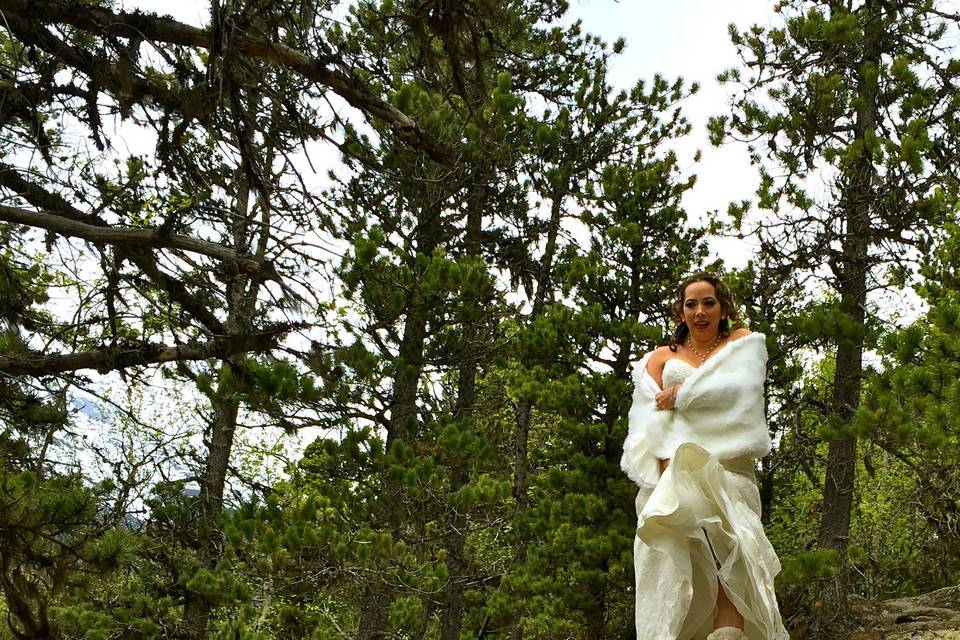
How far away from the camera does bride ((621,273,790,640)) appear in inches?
114

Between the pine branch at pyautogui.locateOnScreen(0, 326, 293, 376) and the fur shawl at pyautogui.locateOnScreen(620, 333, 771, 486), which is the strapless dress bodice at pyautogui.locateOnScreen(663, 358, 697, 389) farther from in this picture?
the pine branch at pyautogui.locateOnScreen(0, 326, 293, 376)

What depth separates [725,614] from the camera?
2975 mm

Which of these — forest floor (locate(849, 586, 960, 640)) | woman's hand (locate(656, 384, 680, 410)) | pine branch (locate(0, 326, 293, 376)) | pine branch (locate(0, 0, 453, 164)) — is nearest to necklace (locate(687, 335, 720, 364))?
woman's hand (locate(656, 384, 680, 410))

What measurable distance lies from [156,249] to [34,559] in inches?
55.4

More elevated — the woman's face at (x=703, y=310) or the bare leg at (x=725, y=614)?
the woman's face at (x=703, y=310)

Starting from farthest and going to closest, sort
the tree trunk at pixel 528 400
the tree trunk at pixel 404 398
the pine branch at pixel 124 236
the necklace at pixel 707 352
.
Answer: the tree trunk at pixel 528 400
the tree trunk at pixel 404 398
the necklace at pixel 707 352
the pine branch at pixel 124 236

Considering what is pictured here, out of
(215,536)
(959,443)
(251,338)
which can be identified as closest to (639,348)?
(959,443)

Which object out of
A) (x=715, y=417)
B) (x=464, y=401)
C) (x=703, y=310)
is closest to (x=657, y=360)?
(x=703, y=310)

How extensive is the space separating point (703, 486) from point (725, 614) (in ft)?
1.55

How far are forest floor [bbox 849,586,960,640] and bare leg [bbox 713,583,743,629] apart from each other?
4.74 meters

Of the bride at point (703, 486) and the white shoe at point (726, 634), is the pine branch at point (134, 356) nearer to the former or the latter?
the bride at point (703, 486)

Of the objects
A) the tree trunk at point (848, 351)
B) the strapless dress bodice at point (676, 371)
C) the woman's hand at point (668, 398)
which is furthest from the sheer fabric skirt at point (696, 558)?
the tree trunk at point (848, 351)

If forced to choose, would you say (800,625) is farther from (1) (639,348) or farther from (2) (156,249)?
(2) (156,249)

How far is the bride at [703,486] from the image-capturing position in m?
2.90
